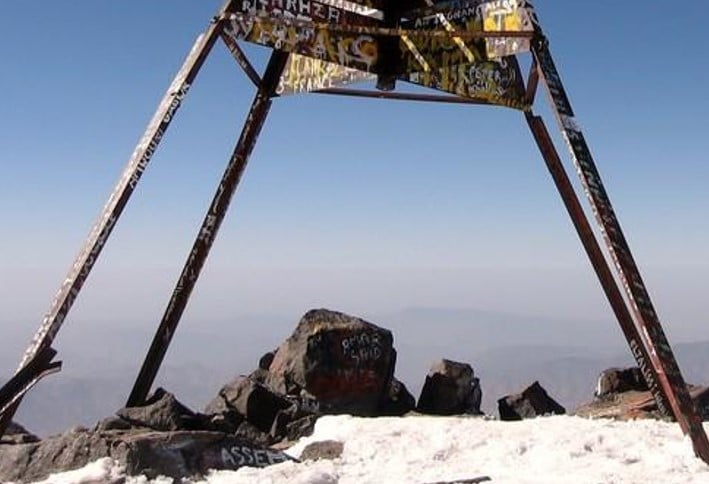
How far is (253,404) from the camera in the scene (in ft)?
42.2

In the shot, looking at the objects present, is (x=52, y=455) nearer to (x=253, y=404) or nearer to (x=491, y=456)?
(x=253, y=404)

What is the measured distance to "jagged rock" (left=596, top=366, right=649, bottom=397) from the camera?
51.0 ft

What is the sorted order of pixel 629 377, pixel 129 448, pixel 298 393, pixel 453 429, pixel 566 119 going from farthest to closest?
pixel 629 377, pixel 298 393, pixel 453 429, pixel 566 119, pixel 129 448

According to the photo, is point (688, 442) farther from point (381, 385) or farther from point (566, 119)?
point (381, 385)

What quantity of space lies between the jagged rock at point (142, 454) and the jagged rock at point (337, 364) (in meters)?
5.34

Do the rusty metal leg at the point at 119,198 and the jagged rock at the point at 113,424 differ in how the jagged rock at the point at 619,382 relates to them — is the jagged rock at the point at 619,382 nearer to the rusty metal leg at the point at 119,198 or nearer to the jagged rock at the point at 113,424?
the jagged rock at the point at 113,424

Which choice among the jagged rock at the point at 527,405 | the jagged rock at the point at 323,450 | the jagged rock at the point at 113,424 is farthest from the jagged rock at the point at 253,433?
the jagged rock at the point at 527,405

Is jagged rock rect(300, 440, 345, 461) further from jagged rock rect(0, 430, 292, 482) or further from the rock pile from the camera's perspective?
jagged rock rect(0, 430, 292, 482)

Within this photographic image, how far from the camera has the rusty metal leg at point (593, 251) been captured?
11070 millimetres

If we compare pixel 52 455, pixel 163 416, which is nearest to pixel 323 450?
pixel 163 416

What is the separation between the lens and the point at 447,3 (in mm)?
11734

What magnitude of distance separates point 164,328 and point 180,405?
116cm

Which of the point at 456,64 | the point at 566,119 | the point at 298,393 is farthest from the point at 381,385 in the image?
the point at 566,119

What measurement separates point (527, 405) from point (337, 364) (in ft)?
12.6
